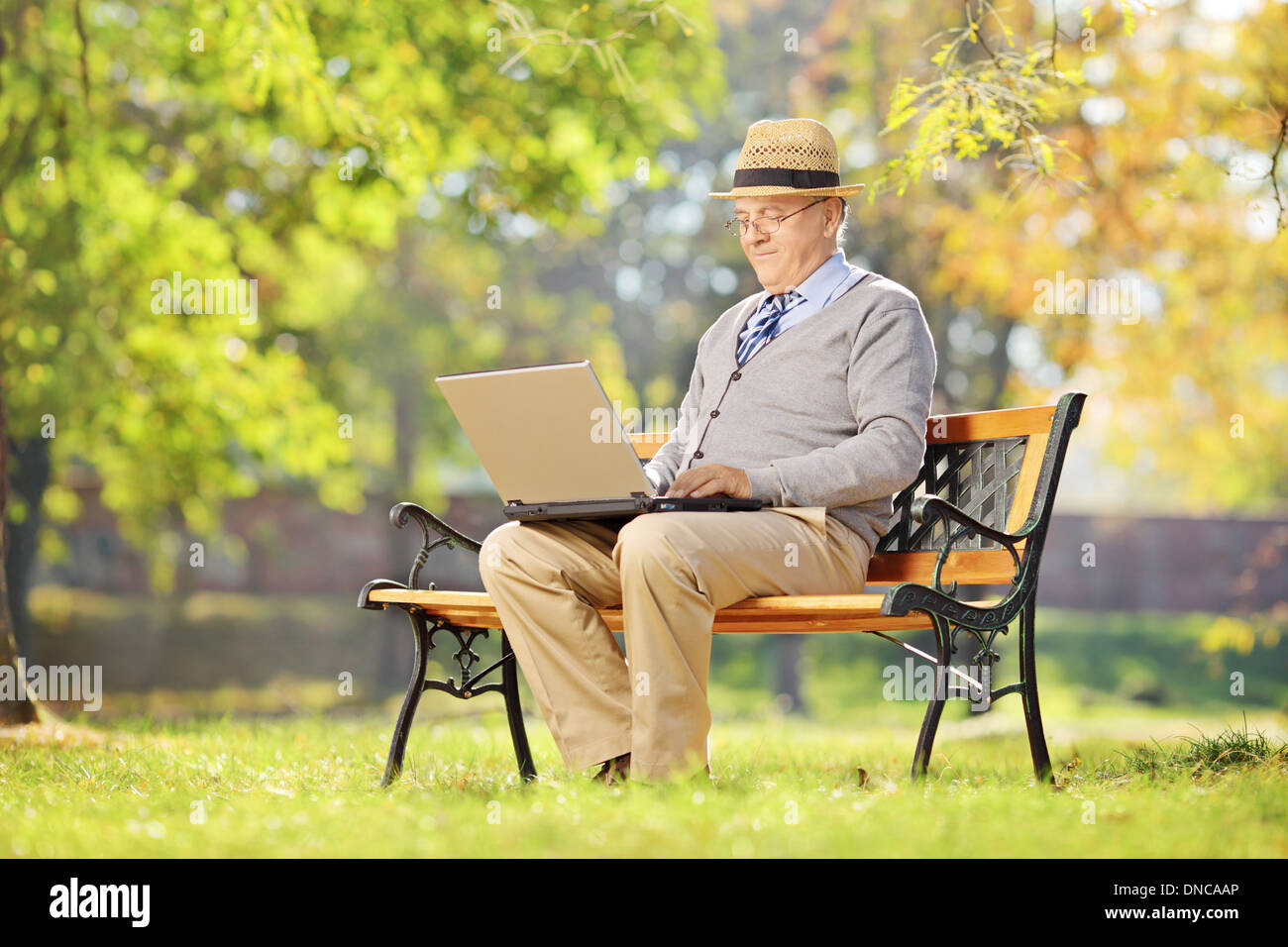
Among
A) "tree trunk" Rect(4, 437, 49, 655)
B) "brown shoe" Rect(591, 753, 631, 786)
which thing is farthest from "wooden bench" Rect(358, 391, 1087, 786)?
"tree trunk" Rect(4, 437, 49, 655)

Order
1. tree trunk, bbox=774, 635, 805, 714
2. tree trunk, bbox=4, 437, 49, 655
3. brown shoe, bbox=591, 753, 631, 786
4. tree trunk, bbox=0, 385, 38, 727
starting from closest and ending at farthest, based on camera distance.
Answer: brown shoe, bbox=591, 753, 631, 786
tree trunk, bbox=0, 385, 38, 727
tree trunk, bbox=4, 437, 49, 655
tree trunk, bbox=774, 635, 805, 714

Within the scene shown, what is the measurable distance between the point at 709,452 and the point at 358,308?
52.7ft

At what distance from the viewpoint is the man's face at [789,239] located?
392cm

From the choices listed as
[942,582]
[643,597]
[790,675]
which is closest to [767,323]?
[942,582]

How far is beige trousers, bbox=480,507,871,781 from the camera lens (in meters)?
3.32

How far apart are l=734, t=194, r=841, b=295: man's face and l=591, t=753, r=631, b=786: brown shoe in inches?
55.2

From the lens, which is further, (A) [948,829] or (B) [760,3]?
(B) [760,3]

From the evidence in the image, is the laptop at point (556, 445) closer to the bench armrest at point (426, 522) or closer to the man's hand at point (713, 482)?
the man's hand at point (713, 482)

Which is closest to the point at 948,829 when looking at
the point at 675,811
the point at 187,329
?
the point at 675,811

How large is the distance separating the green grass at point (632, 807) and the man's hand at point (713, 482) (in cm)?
76

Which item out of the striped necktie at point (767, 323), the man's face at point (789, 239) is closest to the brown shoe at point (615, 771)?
the striped necktie at point (767, 323)

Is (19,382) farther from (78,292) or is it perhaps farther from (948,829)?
(948,829)

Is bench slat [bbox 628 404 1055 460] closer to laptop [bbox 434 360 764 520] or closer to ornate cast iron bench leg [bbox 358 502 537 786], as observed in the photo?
laptop [bbox 434 360 764 520]

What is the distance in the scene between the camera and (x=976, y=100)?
4.70 metres
